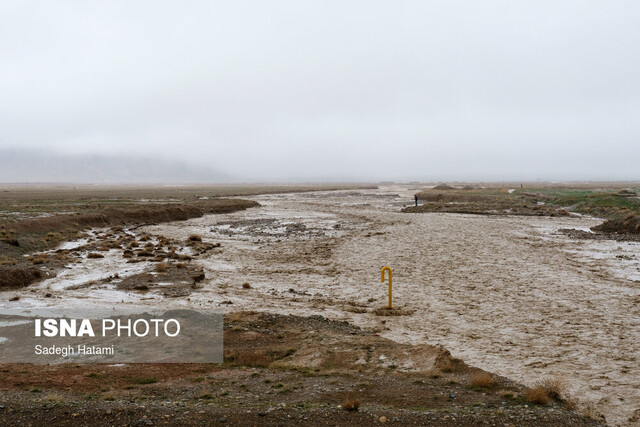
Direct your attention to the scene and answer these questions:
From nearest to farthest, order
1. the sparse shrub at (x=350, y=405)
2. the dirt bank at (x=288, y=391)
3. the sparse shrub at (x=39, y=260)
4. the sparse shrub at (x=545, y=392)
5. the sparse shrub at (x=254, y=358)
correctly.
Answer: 1. the dirt bank at (x=288, y=391)
2. the sparse shrub at (x=350, y=405)
3. the sparse shrub at (x=545, y=392)
4. the sparse shrub at (x=254, y=358)
5. the sparse shrub at (x=39, y=260)

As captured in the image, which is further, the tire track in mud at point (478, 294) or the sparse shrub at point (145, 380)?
the tire track in mud at point (478, 294)

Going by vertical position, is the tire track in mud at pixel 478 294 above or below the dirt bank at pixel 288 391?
below

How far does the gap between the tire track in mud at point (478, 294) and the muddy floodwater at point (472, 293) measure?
1.8 inches

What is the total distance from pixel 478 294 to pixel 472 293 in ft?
0.82

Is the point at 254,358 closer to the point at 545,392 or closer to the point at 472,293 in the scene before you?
the point at 545,392

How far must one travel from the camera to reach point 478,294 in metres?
17.1

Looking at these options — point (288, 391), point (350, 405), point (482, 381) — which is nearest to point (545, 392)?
point (482, 381)

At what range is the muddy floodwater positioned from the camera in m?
10.3

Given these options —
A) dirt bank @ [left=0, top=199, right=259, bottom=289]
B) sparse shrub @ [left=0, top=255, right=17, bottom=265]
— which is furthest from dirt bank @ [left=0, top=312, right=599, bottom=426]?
sparse shrub @ [left=0, top=255, right=17, bottom=265]

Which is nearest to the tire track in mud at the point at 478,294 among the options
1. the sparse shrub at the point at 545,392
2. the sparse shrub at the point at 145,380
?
the sparse shrub at the point at 545,392

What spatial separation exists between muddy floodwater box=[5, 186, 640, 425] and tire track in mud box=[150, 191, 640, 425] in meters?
0.05

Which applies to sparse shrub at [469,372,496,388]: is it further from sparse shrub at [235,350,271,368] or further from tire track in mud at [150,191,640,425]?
sparse shrub at [235,350,271,368]

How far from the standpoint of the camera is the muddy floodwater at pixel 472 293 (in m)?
10.3

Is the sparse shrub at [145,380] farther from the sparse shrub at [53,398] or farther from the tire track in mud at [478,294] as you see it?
the tire track in mud at [478,294]
